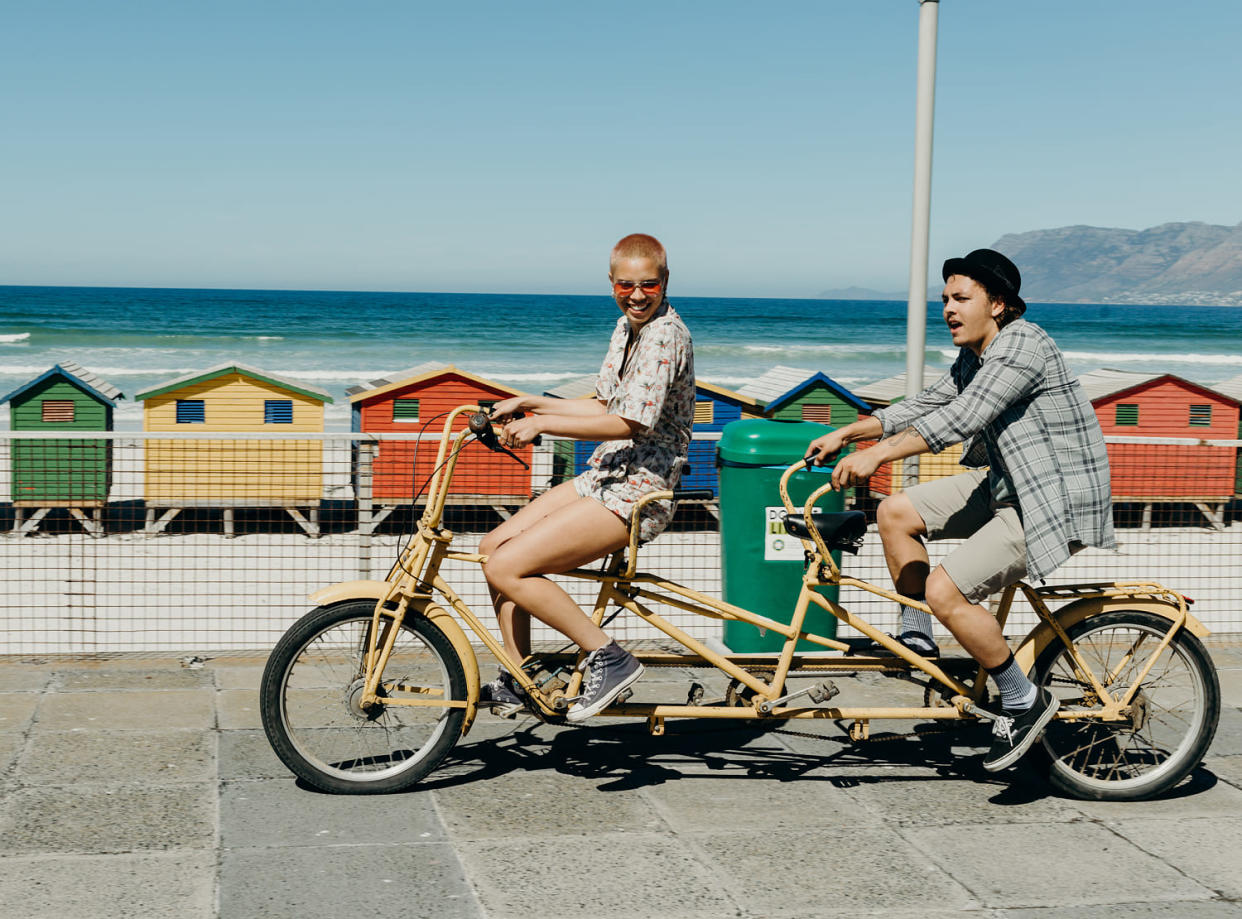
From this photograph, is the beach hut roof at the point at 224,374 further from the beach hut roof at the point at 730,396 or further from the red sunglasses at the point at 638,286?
the red sunglasses at the point at 638,286

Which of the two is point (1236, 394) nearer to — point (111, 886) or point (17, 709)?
point (17, 709)

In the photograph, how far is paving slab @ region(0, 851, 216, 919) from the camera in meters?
3.39

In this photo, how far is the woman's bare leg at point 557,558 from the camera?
4.11 meters

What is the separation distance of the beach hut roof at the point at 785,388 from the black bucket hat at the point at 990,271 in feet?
29.4

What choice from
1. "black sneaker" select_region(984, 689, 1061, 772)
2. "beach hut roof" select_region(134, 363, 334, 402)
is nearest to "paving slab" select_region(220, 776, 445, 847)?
"black sneaker" select_region(984, 689, 1061, 772)

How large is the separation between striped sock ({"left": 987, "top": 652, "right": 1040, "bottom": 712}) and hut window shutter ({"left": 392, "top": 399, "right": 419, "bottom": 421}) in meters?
9.59

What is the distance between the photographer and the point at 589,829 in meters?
4.05

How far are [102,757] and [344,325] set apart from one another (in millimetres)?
56662

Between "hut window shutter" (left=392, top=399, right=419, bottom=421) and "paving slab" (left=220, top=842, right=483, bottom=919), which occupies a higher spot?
"hut window shutter" (left=392, top=399, right=419, bottom=421)

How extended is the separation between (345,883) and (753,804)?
1352 mm

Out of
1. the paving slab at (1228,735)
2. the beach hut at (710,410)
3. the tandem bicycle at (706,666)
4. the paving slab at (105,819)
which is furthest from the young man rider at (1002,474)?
the beach hut at (710,410)

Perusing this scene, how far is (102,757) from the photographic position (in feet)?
15.0

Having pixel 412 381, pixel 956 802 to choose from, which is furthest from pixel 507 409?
pixel 412 381

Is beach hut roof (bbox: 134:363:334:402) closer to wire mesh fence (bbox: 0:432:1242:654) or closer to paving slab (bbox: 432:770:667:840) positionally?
wire mesh fence (bbox: 0:432:1242:654)
